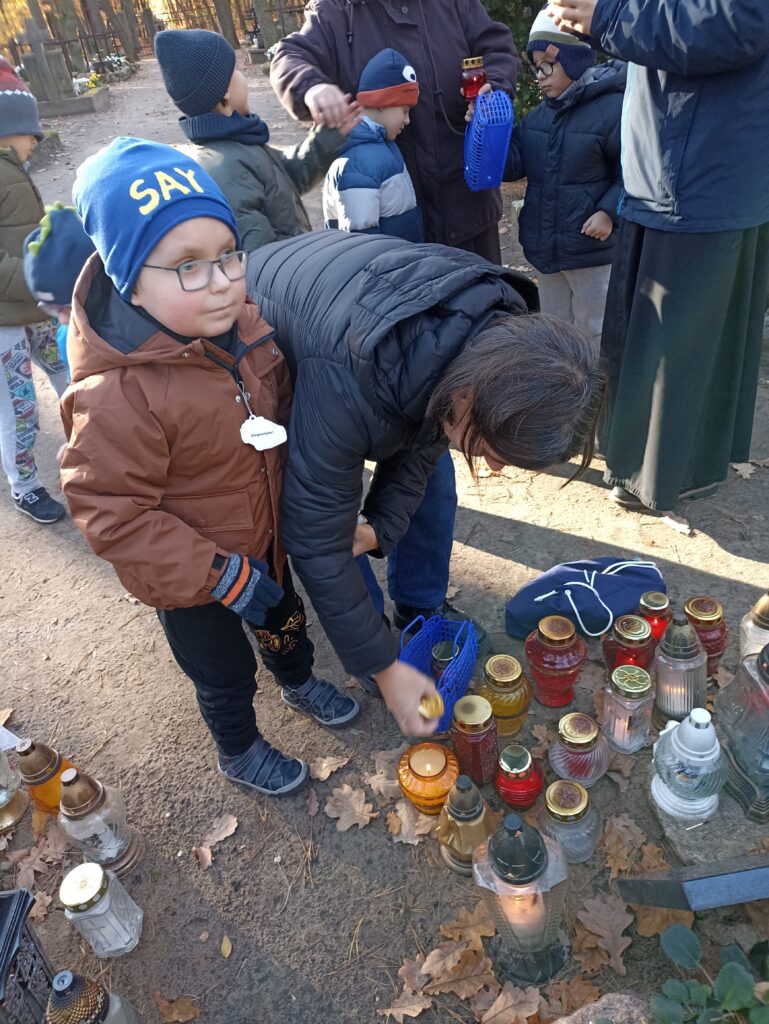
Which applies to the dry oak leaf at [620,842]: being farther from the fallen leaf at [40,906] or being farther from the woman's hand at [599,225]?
the woman's hand at [599,225]

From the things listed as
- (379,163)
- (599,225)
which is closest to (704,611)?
(599,225)

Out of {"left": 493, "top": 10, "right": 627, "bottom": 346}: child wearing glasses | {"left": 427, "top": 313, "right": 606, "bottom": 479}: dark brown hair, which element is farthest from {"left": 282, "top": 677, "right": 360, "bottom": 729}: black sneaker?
{"left": 493, "top": 10, "right": 627, "bottom": 346}: child wearing glasses

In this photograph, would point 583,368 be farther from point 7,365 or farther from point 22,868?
point 7,365

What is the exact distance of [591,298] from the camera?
406cm

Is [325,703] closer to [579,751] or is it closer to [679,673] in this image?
[579,751]

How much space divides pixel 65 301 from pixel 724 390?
2.78m

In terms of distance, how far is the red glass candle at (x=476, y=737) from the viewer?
7.68ft

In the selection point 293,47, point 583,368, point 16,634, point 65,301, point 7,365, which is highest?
point 293,47

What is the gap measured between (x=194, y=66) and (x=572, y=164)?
6.32 ft

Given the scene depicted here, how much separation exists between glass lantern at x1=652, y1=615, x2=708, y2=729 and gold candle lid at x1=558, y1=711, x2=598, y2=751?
39 centimetres

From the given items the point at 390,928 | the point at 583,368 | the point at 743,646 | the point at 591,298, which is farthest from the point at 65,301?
the point at 591,298

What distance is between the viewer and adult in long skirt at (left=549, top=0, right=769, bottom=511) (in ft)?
7.77

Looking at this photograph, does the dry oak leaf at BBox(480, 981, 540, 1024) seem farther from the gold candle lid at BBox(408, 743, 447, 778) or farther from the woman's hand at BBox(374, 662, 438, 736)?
the woman's hand at BBox(374, 662, 438, 736)

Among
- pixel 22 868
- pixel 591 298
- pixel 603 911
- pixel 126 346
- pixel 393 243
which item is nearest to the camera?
pixel 126 346
